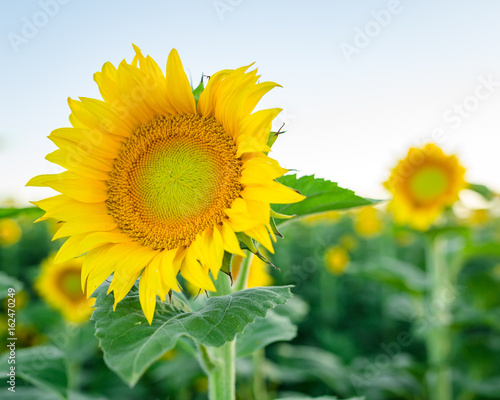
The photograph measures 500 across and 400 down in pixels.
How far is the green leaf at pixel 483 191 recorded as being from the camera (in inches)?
136

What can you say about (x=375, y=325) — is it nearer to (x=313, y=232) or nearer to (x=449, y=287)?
(x=449, y=287)

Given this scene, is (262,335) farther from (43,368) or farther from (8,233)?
(8,233)

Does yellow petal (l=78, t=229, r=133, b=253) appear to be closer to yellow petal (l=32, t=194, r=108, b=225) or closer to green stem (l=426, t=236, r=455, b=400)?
yellow petal (l=32, t=194, r=108, b=225)

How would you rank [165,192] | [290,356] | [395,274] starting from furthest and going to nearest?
[290,356], [395,274], [165,192]

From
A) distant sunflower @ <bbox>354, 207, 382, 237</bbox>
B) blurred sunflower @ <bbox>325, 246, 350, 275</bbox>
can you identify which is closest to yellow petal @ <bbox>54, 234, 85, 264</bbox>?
blurred sunflower @ <bbox>325, 246, 350, 275</bbox>

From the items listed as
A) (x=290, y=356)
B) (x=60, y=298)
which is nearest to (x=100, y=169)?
(x=60, y=298)

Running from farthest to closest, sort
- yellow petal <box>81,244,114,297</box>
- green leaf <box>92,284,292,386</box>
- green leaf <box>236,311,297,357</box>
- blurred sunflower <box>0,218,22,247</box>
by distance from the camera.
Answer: blurred sunflower <box>0,218,22,247</box>
green leaf <box>236,311,297,357</box>
yellow petal <box>81,244,114,297</box>
green leaf <box>92,284,292,386</box>

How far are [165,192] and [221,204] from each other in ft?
0.67

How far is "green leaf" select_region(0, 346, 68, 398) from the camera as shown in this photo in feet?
5.81

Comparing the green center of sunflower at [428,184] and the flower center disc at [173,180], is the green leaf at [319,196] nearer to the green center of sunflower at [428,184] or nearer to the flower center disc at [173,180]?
the flower center disc at [173,180]

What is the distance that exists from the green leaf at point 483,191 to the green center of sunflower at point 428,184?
0.21 metres

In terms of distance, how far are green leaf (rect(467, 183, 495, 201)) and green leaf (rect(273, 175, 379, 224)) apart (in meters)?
2.50

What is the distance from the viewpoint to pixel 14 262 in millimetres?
7602

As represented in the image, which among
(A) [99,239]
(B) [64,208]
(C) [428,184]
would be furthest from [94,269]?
(C) [428,184]
